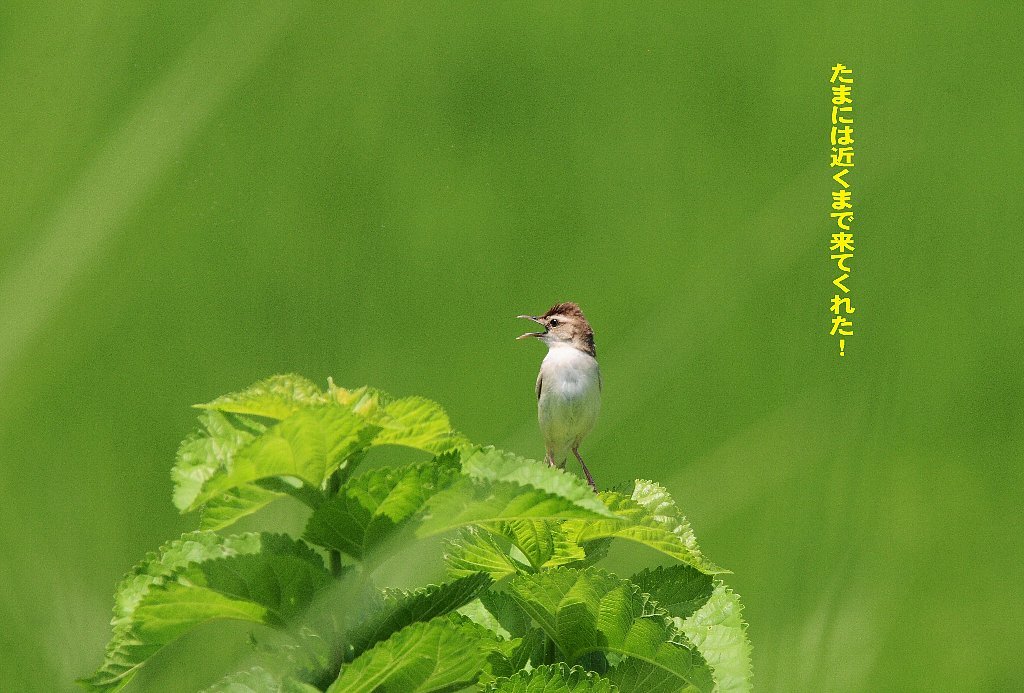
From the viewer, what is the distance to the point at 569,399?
3.48 ft

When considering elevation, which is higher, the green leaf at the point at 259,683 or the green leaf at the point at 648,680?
the green leaf at the point at 648,680

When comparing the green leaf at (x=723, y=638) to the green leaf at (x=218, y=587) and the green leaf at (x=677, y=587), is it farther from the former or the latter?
the green leaf at (x=218, y=587)

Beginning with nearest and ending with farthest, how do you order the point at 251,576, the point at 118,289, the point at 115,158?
the point at 251,576 → the point at 115,158 → the point at 118,289

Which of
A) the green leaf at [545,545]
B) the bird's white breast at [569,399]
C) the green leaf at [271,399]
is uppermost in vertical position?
the bird's white breast at [569,399]

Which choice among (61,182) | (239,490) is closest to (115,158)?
(61,182)

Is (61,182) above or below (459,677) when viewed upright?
above

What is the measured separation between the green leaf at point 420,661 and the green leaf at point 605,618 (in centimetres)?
3

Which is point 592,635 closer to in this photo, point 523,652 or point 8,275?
point 523,652

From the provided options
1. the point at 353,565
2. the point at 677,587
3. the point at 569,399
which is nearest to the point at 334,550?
the point at 353,565

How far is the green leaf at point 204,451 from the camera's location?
0.23m

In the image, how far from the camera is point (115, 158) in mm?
343

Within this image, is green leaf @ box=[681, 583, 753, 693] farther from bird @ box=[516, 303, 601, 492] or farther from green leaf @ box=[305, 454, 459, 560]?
bird @ box=[516, 303, 601, 492]

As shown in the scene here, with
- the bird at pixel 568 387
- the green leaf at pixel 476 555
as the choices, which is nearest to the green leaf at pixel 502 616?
the green leaf at pixel 476 555

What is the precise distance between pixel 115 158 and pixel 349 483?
0.57ft
